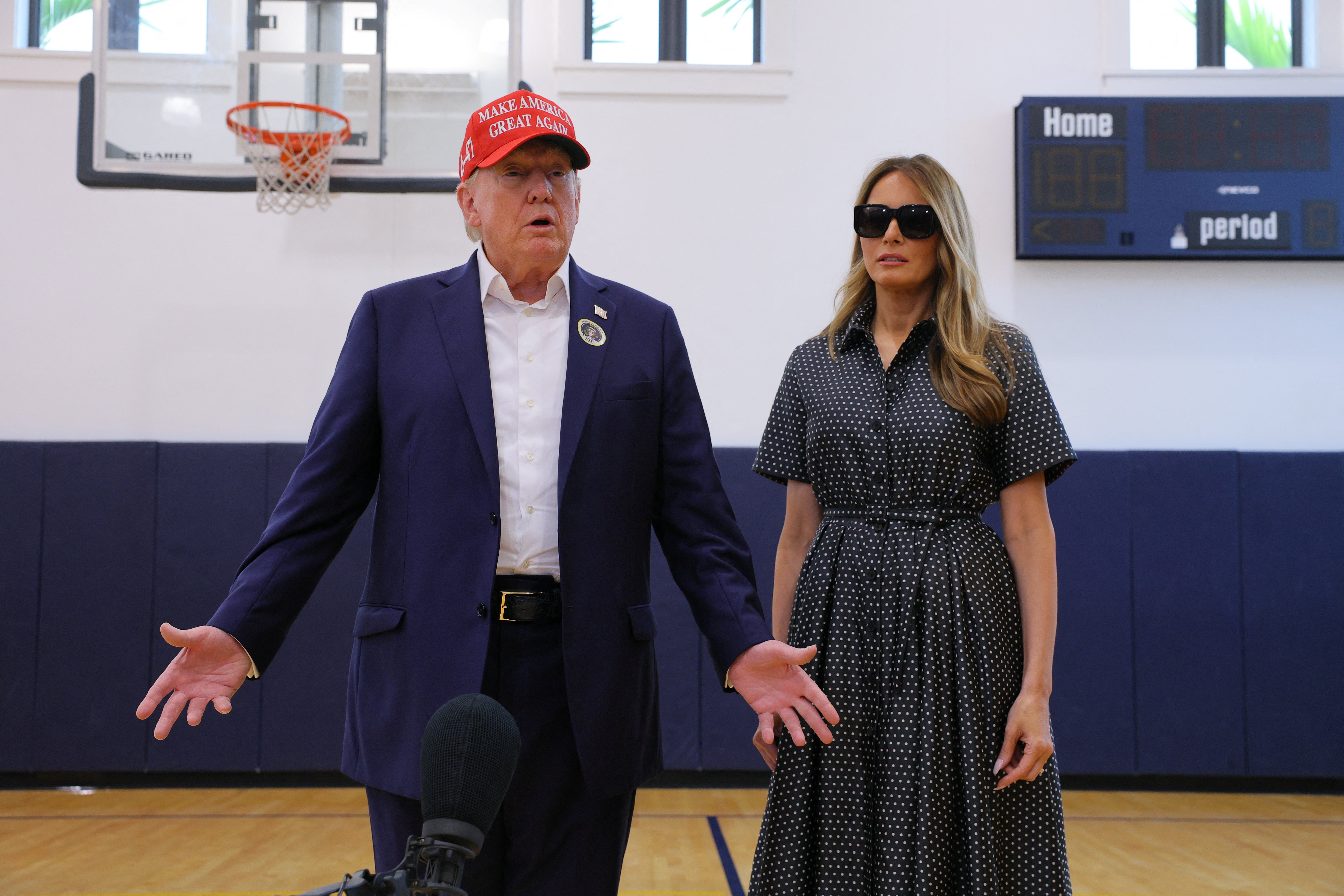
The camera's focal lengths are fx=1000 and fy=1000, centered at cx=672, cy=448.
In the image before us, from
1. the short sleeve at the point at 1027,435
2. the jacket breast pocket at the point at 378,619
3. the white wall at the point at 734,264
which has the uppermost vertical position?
the white wall at the point at 734,264

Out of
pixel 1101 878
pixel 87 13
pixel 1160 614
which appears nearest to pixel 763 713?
pixel 1101 878

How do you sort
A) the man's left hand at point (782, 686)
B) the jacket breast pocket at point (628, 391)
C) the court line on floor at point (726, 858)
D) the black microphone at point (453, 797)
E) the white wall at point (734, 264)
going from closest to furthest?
the black microphone at point (453, 797) < the man's left hand at point (782, 686) < the jacket breast pocket at point (628, 391) < the court line on floor at point (726, 858) < the white wall at point (734, 264)

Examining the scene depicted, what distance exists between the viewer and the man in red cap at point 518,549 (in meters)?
1.42

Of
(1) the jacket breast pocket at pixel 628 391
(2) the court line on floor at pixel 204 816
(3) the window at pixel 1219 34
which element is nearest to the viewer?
(1) the jacket breast pocket at pixel 628 391

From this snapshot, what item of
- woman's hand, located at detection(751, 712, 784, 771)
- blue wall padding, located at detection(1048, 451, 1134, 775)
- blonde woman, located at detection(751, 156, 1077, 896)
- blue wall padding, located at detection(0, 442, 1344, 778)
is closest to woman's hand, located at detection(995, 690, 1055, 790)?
blonde woman, located at detection(751, 156, 1077, 896)

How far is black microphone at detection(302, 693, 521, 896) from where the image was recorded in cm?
70

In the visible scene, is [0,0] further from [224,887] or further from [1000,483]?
[1000,483]

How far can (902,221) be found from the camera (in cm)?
178

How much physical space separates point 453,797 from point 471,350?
2.77 feet

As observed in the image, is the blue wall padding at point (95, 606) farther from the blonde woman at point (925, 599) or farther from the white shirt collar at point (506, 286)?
the blonde woman at point (925, 599)

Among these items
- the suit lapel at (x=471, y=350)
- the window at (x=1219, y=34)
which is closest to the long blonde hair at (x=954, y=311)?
the suit lapel at (x=471, y=350)

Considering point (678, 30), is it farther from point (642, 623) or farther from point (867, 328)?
point (642, 623)

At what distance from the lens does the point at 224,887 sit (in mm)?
3203

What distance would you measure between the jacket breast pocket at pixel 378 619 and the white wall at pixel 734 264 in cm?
344
